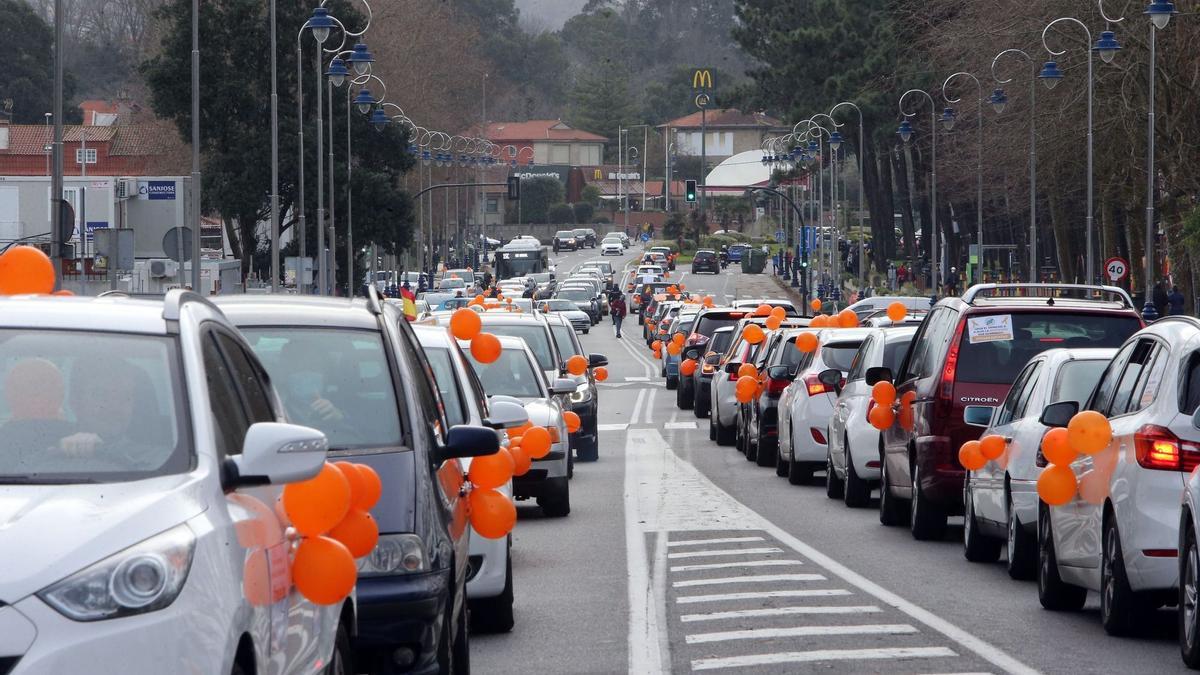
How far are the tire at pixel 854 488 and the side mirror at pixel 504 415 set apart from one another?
833cm

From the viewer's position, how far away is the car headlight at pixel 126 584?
4531 millimetres

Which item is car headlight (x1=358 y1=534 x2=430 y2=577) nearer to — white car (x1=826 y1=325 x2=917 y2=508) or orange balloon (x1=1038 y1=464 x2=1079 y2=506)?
orange balloon (x1=1038 y1=464 x2=1079 y2=506)

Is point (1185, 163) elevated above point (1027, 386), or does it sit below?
above

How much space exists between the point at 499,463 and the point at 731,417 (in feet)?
61.7

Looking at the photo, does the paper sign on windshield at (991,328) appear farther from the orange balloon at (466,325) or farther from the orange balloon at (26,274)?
the orange balloon at (26,274)

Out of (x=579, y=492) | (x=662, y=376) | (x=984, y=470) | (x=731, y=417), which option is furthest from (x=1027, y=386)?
(x=662, y=376)

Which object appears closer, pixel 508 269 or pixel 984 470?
pixel 984 470

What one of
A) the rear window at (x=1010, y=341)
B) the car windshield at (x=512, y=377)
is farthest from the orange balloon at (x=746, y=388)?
the rear window at (x=1010, y=341)

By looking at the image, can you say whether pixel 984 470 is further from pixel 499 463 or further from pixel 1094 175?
pixel 1094 175

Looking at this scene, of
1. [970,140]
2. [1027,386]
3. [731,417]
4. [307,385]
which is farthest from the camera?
[970,140]

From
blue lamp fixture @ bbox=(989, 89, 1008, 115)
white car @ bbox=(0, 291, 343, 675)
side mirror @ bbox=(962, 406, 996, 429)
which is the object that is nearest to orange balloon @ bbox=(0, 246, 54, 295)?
white car @ bbox=(0, 291, 343, 675)

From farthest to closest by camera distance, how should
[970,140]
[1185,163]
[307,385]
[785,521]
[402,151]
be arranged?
[402,151], [970,140], [1185,163], [785,521], [307,385]

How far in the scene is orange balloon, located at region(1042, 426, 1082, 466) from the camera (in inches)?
424

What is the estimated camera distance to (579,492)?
20672 mm
